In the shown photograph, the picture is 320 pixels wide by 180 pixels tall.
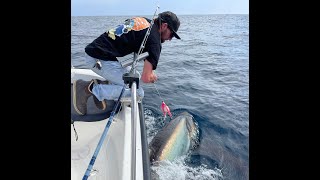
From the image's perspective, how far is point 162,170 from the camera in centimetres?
417

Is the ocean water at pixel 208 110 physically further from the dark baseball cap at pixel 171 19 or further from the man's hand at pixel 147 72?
the dark baseball cap at pixel 171 19

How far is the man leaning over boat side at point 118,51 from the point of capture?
337 centimetres

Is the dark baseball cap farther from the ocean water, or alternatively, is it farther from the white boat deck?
the ocean water

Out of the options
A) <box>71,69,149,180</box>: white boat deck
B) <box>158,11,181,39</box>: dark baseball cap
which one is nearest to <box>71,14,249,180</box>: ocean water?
<box>71,69,149,180</box>: white boat deck

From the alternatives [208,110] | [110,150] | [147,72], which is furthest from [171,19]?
[208,110]

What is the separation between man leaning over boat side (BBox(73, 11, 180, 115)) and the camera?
337 centimetres

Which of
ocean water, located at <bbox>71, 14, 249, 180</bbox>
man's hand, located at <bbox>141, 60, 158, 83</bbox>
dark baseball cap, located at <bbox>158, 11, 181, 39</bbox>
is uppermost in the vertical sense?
dark baseball cap, located at <bbox>158, 11, 181, 39</bbox>

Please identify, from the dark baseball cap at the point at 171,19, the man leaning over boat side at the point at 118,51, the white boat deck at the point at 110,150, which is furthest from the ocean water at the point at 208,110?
the dark baseball cap at the point at 171,19

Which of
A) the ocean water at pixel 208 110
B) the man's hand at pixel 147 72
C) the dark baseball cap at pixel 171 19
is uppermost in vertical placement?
the dark baseball cap at pixel 171 19
